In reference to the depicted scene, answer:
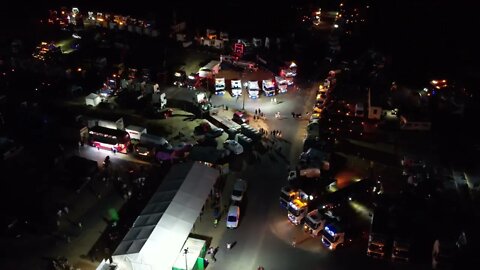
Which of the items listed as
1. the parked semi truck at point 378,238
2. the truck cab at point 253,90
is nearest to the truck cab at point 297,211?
the parked semi truck at point 378,238

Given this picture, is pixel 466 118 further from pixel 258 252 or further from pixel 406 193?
pixel 258 252

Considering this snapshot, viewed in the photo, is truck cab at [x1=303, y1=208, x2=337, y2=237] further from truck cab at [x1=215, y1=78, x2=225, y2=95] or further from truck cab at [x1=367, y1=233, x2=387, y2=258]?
truck cab at [x1=215, y1=78, x2=225, y2=95]

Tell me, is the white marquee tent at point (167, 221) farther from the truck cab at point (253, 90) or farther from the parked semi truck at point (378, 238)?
the truck cab at point (253, 90)

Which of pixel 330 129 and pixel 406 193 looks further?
pixel 330 129

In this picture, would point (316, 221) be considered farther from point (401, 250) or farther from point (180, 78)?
point (180, 78)

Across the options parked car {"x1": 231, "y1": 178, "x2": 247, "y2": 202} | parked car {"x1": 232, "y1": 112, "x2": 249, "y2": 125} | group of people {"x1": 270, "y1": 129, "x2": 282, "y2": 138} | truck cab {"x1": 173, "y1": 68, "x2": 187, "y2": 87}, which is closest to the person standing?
parked car {"x1": 231, "y1": 178, "x2": 247, "y2": 202}

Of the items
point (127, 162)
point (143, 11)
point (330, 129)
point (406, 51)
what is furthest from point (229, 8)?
point (127, 162)
